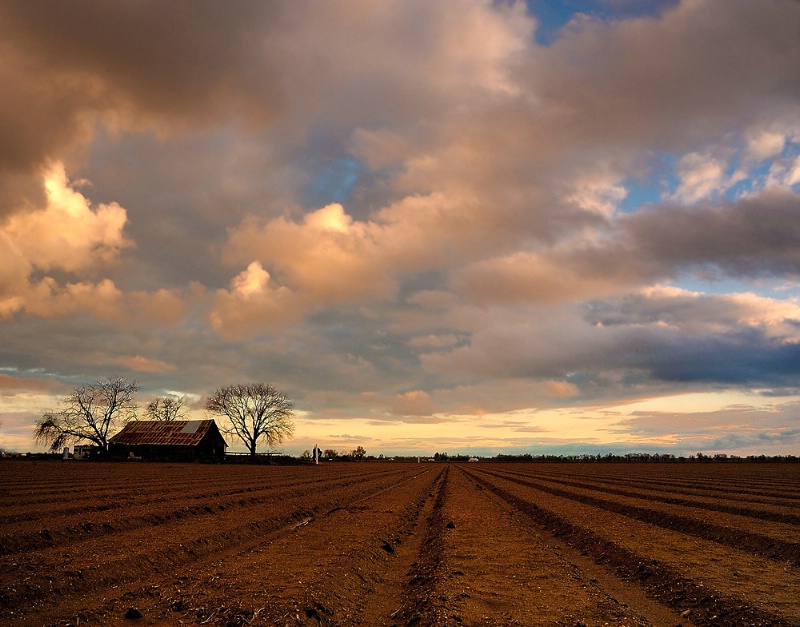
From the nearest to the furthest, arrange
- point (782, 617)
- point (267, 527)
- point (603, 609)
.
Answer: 1. point (782, 617)
2. point (603, 609)
3. point (267, 527)

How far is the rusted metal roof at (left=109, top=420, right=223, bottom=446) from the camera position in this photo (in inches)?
3765

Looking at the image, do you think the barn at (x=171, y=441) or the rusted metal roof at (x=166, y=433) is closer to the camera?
the barn at (x=171, y=441)

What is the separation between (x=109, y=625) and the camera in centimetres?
824

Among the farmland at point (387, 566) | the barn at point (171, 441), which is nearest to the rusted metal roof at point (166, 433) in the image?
the barn at point (171, 441)

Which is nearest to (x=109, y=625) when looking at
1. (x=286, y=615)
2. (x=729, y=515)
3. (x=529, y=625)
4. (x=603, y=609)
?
(x=286, y=615)

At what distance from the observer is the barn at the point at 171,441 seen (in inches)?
3706

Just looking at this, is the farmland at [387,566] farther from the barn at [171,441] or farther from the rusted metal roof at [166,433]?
the rusted metal roof at [166,433]

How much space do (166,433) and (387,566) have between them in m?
96.1

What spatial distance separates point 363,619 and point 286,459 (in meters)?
98.3

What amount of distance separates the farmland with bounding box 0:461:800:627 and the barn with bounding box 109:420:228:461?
75554 mm

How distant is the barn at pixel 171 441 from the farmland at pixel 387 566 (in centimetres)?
7555

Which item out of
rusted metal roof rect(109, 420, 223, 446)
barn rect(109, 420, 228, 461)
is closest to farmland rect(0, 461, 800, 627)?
barn rect(109, 420, 228, 461)

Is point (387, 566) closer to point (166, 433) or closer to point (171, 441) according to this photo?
point (171, 441)

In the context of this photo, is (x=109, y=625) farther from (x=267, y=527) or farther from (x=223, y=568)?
(x=267, y=527)
